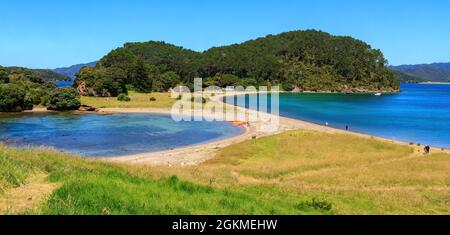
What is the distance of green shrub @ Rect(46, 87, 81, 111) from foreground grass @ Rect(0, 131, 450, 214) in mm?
68478

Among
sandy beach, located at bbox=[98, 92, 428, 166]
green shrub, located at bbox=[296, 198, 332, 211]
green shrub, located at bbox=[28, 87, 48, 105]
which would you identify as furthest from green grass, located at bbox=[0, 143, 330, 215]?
green shrub, located at bbox=[28, 87, 48, 105]

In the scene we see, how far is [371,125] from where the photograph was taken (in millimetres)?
98812

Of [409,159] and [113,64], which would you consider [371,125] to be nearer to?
[409,159]

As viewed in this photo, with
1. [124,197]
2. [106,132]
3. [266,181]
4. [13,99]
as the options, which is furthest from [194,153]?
[13,99]

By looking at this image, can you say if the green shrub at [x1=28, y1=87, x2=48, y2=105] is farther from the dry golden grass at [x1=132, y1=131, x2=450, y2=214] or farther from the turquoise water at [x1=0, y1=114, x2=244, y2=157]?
the dry golden grass at [x1=132, y1=131, x2=450, y2=214]

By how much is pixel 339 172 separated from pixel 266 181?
33.5 ft

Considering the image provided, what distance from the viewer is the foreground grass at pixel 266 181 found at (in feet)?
43.4

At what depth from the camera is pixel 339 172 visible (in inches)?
1624

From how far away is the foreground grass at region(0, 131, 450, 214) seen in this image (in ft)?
43.4

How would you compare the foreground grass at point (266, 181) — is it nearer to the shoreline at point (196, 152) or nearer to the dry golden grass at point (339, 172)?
the dry golden grass at point (339, 172)

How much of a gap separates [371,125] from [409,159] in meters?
49.6

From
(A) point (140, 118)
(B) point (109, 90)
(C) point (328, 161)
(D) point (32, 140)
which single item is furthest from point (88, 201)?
(B) point (109, 90)

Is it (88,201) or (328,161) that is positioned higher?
(88,201)

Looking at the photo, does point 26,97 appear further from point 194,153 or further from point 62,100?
point 194,153
